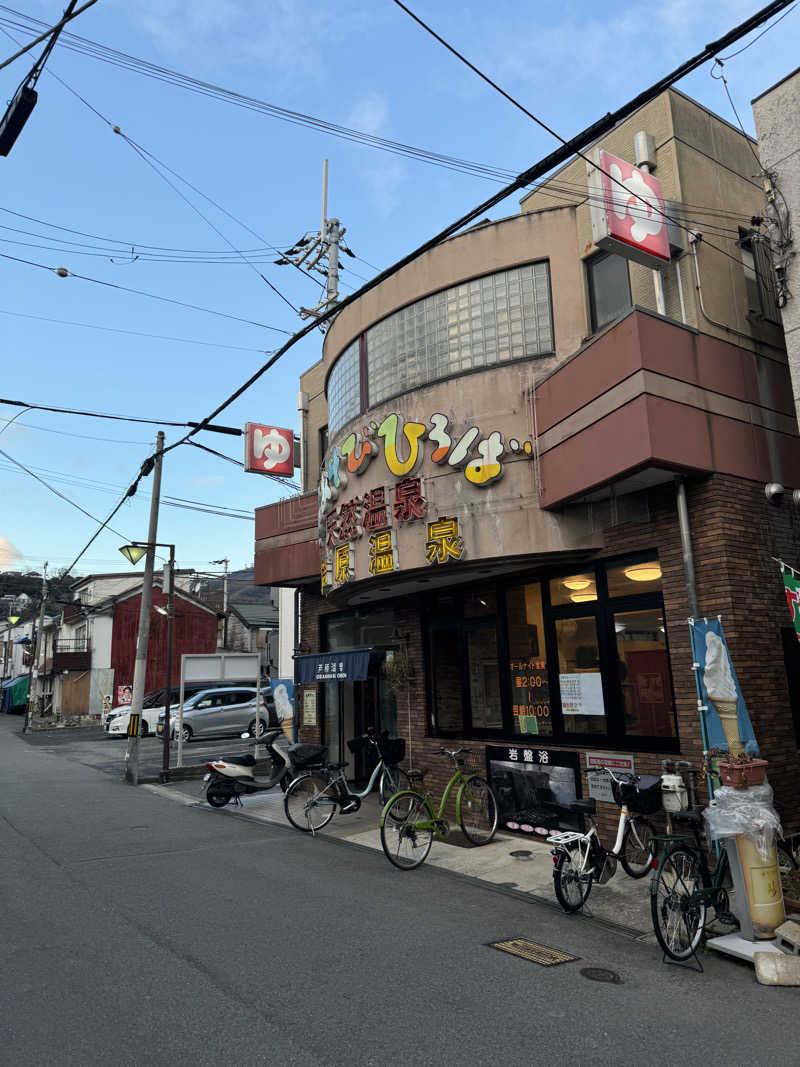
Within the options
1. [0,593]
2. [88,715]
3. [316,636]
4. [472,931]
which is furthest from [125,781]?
[0,593]

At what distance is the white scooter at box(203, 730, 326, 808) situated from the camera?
12656 mm

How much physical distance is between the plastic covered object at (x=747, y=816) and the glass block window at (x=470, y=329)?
6.16 metres

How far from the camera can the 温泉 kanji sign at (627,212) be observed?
801 cm

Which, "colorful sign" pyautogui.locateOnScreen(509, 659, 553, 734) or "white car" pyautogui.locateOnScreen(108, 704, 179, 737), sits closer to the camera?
"colorful sign" pyautogui.locateOnScreen(509, 659, 553, 734)

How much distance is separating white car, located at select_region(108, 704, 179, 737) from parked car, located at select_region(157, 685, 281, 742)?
38cm

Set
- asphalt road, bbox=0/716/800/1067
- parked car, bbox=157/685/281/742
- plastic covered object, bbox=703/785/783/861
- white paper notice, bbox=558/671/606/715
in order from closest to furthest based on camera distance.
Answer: asphalt road, bbox=0/716/800/1067 < plastic covered object, bbox=703/785/783/861 < white paper notice, bbox=558/671/606/715 < parked car, bbox=157/685/281/742

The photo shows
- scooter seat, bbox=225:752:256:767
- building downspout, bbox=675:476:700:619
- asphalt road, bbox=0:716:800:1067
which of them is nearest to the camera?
asphalt road, bbox=0:716:800:1067

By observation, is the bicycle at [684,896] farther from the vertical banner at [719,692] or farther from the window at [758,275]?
the window at [758,275]

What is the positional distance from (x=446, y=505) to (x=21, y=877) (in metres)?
6.70

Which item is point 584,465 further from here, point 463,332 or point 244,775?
point 244,775

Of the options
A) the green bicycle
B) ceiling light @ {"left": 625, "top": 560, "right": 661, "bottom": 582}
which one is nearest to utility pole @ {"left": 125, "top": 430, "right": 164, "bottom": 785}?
the green bicycle

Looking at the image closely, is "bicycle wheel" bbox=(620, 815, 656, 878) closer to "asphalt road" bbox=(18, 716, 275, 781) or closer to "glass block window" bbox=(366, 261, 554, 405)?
"glass block window" bbox=(366, 261, 554, 405)

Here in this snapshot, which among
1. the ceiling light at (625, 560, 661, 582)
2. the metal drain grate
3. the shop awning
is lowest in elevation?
→ the metal drain grate

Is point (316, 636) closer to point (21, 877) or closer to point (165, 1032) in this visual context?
point (21, 877)
